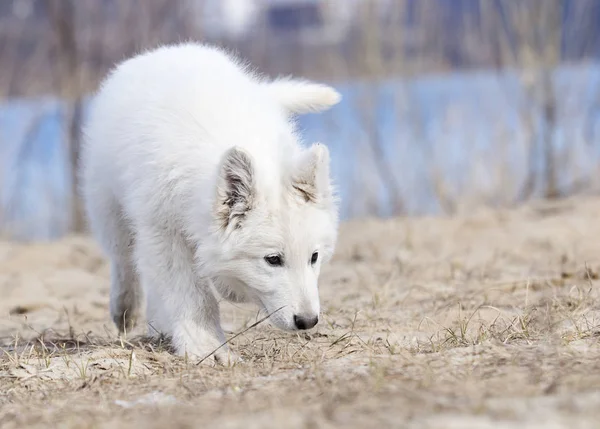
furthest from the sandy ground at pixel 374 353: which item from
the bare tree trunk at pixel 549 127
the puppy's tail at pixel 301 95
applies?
the bare tree trunk at pixel 549 127

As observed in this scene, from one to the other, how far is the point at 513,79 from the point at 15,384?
290 inches

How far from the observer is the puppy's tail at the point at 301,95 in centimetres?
495

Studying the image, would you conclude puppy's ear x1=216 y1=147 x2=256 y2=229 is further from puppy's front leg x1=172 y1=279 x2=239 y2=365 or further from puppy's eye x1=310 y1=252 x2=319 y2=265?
puppy's front leg x1=172 y1=279 x2=239 y2=365

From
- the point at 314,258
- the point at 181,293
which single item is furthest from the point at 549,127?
the point at 181,293

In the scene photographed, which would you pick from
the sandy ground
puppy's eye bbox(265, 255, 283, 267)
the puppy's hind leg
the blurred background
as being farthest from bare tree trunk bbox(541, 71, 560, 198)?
puppy's eye bbox(265, 255, 283, 267)

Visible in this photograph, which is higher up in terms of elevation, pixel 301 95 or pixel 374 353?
pixel 301 95

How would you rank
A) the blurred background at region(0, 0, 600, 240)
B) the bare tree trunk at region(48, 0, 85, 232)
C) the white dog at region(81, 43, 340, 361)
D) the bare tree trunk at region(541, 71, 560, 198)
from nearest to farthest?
the white dog at region(81, 43, 340, 361)
the bare tree trunk at region(541, 71, 560, 198)
the blurred background at region(0, 0, 600, 240)
the bare tree trunk at region(48, 0, 85, 232)

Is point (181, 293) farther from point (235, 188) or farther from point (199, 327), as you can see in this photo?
point (235, 188)

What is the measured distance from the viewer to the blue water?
9.70 m

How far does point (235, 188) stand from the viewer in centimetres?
402

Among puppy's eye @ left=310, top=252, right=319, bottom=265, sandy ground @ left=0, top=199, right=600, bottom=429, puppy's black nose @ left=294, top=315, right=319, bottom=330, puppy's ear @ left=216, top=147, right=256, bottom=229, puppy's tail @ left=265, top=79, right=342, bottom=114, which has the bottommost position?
sandy ground @ left=0, top=199, right=600, bottom=429

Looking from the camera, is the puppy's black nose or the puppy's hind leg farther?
the puppy's hind leg

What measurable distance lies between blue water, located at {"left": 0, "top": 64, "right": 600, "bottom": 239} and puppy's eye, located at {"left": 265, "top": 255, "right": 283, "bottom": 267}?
19.1ft

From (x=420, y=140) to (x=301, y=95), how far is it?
510 cm
